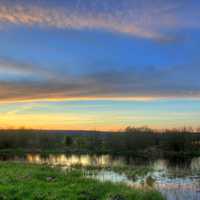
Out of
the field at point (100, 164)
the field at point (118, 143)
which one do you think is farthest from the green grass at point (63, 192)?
the field at point (118, 143)

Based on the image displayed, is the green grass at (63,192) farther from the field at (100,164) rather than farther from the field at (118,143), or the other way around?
the field at (118,143)

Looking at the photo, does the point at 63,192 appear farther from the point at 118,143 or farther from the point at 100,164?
the point at 118,143

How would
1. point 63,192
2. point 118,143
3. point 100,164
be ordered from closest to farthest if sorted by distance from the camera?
point 63,192 → point 100,164 → point 118,143

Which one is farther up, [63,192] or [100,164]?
[63,192]

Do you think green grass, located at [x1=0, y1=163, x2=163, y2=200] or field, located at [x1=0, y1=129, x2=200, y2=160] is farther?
field, located at [x1=0, y1=129, x2=200, y2=160]

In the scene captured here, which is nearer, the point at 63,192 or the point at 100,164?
the point at 63,192

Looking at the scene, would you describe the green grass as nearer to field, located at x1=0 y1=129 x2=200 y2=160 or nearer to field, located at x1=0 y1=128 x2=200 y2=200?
field, located at x1=0 y1=128 x2=200 y2=200

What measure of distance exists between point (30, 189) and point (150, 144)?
182ft

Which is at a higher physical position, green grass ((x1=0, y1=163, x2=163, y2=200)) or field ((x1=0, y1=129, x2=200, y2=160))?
green grass ((x1=0, y1=163, x2=163, y2=200))

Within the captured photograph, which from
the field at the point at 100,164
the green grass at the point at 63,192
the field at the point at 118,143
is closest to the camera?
the green grass at the point at 63,192

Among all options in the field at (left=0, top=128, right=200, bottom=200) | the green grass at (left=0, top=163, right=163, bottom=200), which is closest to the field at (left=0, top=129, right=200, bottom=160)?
the field at (left=0, top=128, right=200, bottom=200)

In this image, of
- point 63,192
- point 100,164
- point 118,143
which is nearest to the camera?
point 63,192

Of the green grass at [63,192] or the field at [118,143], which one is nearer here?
the green grass at [63,192]

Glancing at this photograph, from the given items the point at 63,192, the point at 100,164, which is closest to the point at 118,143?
the point at 100,164
